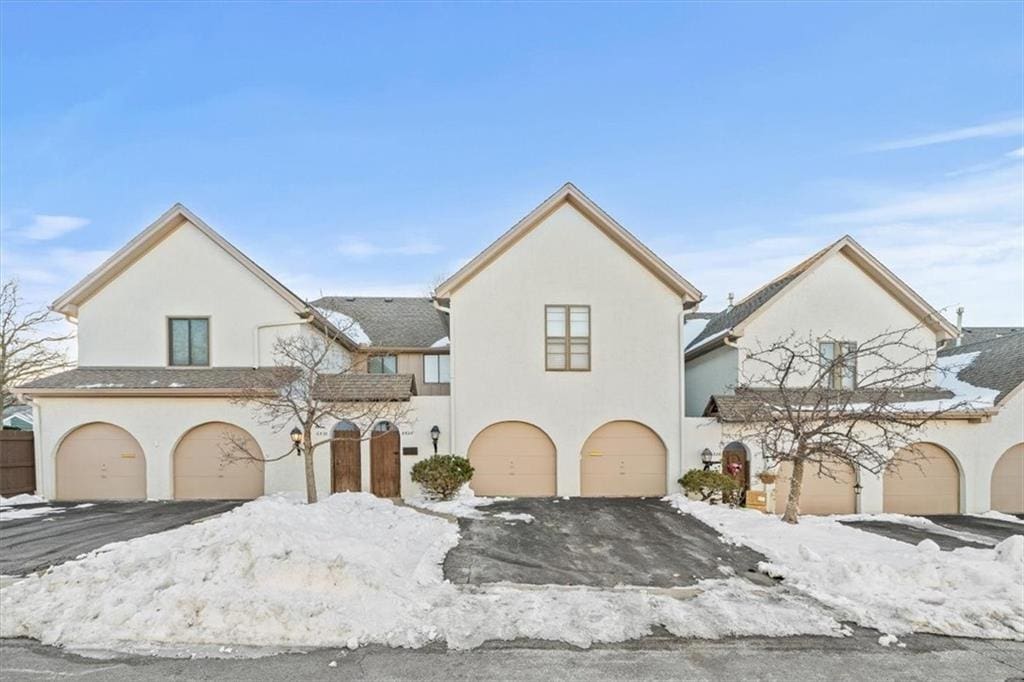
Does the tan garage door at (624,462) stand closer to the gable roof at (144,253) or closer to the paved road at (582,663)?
the paved road at (582,663)

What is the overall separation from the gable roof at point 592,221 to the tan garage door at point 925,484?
8090 millimetres

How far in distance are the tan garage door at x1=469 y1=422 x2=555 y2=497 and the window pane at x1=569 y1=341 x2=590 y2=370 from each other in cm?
232

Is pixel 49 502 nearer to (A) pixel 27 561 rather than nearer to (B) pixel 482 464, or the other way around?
(A) pixel 27 561

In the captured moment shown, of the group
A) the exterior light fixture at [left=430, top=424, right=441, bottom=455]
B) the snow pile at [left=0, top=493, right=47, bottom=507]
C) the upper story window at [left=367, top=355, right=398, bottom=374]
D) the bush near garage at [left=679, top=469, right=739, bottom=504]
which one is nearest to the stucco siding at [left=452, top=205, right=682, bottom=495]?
the exterior light fixture at [left=430, top=424, right=441, bottom=455]

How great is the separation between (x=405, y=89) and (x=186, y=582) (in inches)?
669

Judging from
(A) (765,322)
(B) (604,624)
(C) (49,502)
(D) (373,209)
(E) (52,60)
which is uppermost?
(E) (52,60)

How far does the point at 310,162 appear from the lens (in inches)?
774

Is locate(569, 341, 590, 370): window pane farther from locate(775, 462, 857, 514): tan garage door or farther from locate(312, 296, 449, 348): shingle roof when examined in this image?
locate(312, 296, 449, 348): shingle roof

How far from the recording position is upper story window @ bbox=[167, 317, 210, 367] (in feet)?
53.3

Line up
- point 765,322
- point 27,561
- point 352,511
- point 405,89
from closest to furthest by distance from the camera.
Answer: point 27,561
point 352,511
point 765,322
point 405,89

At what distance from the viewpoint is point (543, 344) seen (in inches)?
615

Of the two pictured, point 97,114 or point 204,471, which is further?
point 97,114

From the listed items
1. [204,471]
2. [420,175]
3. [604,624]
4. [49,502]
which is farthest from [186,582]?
[420,175]

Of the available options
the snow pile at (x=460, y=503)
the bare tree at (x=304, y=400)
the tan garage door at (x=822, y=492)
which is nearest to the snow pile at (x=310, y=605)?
the snow pile at (x=460, y=503)
